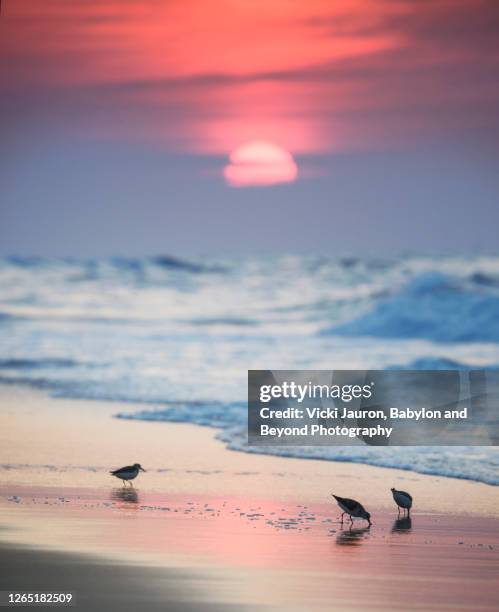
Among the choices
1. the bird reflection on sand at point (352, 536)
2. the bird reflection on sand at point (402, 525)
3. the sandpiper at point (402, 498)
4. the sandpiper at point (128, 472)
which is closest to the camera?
the bird reflection on sand at point (352, 536)

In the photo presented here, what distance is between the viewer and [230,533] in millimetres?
6309

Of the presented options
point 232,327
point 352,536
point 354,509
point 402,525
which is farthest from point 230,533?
point 232,327

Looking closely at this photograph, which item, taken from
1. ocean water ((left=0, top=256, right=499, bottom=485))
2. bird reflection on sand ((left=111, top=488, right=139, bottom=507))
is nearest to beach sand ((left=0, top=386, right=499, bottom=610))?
bird reflection on sand ((left=111, top=488, right=139, bottom=507))

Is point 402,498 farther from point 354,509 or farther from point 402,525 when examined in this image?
point 354,509

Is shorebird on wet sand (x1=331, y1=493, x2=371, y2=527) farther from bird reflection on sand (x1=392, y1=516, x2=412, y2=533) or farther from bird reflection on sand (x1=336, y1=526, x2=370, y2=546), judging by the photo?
bird reflection on sand (x1=392, y1=516, x2=412, y2=533)

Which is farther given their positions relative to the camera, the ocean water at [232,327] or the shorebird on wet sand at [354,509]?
the ocean water at [232,327]

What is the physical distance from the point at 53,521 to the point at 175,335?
1783 centimetres

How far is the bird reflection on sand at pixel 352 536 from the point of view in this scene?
243 inches

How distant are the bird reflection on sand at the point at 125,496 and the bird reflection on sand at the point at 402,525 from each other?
1685mm

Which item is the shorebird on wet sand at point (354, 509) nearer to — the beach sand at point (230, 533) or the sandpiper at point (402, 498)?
the beach sand at point (230, 533)

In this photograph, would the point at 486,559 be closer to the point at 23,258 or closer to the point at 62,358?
the point at 62,358

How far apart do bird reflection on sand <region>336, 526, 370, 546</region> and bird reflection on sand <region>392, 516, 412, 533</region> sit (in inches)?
6.7

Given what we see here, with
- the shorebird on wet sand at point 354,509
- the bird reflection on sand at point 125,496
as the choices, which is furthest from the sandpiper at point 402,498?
the bird reflection on sand at point 125,496

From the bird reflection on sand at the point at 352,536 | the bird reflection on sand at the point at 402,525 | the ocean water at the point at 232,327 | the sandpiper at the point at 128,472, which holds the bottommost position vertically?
the bird reflection on sand at the point at 352,536
